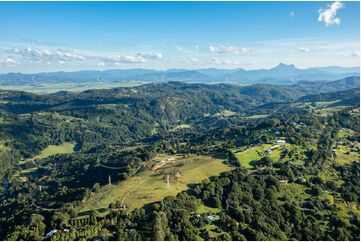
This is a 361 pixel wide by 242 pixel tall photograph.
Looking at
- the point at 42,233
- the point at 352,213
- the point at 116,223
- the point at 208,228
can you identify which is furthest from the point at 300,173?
the point at 42,233

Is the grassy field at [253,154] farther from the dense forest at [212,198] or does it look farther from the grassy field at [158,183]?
the grassy field at [158,183]

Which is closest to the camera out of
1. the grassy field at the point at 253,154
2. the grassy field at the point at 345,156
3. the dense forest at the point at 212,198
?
the dense forest at the point at 212,198

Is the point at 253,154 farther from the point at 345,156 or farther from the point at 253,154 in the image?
the point at 345,156

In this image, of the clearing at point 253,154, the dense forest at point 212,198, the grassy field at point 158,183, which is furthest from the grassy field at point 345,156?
the grassy field at point 158,183

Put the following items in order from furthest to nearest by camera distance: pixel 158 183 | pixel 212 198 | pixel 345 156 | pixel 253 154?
pixel 345 156, pixel 253 154, pixel 158 183, pixel 212 198

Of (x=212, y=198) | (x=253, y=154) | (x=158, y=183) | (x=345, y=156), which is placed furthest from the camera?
(x=345, y=156)

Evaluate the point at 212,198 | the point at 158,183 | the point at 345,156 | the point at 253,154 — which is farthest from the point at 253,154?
the point at 158,183

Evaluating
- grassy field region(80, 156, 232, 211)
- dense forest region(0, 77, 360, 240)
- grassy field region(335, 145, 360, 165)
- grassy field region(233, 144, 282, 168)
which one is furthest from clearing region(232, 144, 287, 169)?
grassy field region(335, 145, 360, 165)
